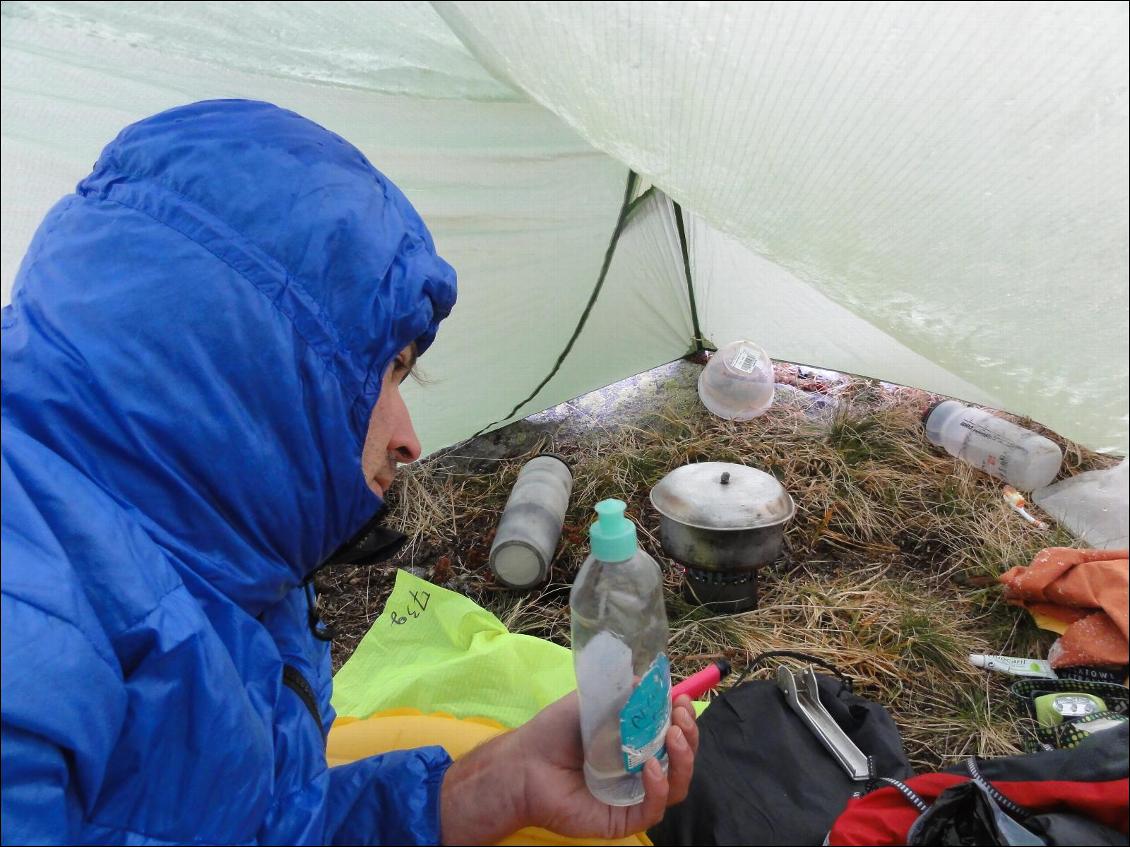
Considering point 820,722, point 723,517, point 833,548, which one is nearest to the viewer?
point 820,722

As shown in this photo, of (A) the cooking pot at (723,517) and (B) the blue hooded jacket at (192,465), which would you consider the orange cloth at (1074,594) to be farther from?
(B) the blue hooded jacket at (192,465)

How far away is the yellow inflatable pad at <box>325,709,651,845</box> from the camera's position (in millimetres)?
1713

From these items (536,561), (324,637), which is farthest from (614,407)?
(324,637)

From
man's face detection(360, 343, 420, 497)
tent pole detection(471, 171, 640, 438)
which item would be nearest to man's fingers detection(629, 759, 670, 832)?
man's face detection(360, 343, 420, 497)

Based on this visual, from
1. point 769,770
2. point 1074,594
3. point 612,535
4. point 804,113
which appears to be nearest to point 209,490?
point 612,535

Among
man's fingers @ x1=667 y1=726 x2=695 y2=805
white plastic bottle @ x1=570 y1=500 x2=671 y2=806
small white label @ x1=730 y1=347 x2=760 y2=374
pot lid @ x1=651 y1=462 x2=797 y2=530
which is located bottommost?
small white label @ x1=730 y1=347 x2=760 y2=374

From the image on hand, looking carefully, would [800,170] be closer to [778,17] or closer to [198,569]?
[778,17]

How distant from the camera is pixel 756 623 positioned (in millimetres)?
2465

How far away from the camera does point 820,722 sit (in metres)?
1.67

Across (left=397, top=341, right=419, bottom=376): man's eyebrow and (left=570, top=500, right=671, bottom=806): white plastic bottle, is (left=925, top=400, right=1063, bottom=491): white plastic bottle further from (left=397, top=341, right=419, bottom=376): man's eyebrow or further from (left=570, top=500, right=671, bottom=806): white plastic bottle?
(left=397, top=341, right=419, bottom=376): man's eyebrow

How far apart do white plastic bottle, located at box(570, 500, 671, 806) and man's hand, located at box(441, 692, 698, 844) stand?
30 mm

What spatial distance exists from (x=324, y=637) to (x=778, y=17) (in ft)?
3.98

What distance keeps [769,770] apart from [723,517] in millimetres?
879

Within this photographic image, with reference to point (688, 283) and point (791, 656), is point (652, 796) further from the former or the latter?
point (688, 283)
